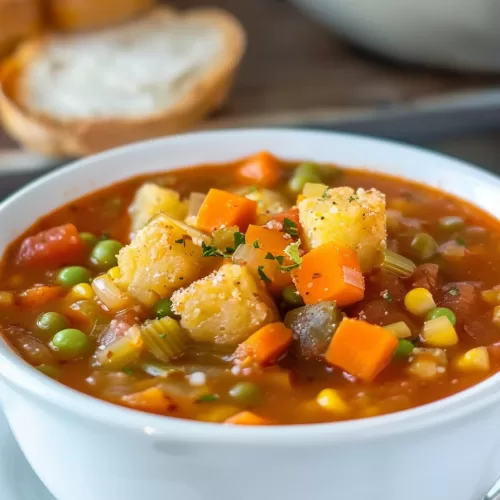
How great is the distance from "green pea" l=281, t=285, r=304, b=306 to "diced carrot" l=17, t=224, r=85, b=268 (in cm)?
77

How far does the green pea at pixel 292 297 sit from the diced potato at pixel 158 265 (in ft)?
0.90

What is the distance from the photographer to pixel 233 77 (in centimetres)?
505

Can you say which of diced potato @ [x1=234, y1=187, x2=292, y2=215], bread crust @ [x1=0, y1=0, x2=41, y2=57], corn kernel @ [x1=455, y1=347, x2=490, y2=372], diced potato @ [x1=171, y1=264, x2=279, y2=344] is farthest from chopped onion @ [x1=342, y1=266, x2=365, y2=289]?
bread crust @ [x1=0, y1=0, x2=41, y2=57]

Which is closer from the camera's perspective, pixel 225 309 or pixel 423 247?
pixel 225 309

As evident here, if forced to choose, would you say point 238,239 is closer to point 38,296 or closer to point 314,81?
point 38,296

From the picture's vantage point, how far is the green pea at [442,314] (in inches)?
88.2

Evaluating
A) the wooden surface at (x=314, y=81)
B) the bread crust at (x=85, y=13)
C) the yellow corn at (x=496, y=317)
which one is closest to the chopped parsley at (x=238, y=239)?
the yellow corn at (x=496, y=317)

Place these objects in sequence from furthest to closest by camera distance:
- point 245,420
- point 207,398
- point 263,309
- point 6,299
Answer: point 6,299 < point 263,309 < point 207,398 < point 245,420

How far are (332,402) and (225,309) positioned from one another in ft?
1.37

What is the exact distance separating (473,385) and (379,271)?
1.69 ft

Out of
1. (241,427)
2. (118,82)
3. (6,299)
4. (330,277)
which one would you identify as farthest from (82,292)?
(118,82)

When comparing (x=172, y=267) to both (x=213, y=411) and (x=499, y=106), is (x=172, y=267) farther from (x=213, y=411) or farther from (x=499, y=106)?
(x=499, y=106)

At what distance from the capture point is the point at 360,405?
1938 mm

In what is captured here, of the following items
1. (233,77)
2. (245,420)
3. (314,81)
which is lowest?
(314,81)
